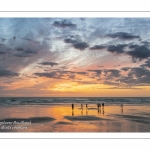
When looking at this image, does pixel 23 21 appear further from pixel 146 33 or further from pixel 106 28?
pixel 146 33

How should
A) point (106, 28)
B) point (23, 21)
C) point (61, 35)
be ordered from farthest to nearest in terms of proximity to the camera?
1. point (61, 35)
2. point (106, 28)
3. point (23, 21)

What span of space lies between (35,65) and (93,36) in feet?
14.7
